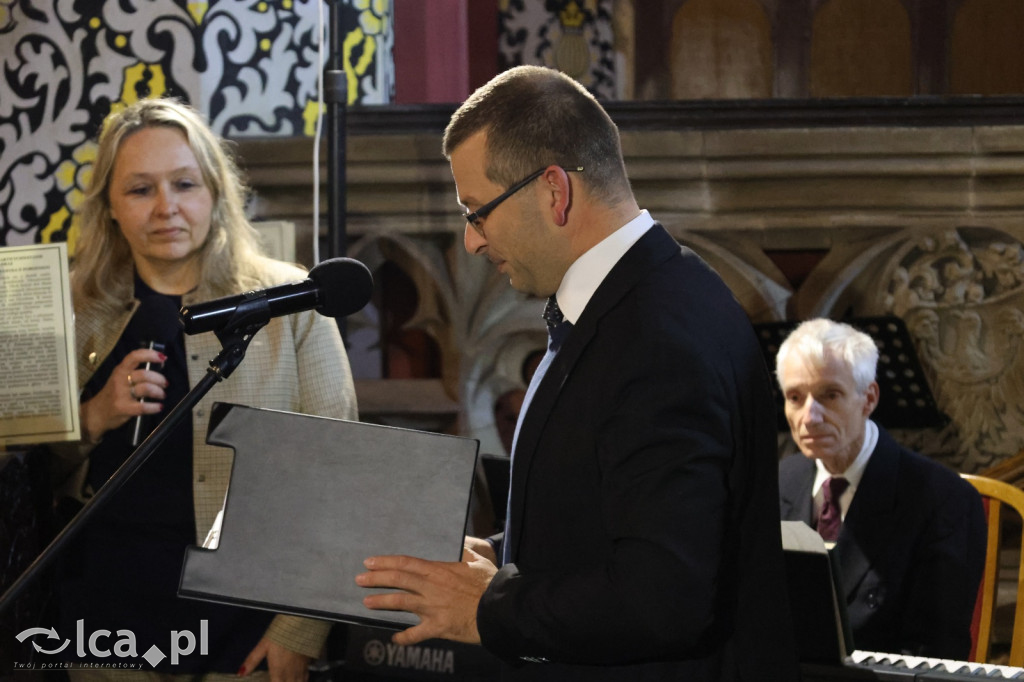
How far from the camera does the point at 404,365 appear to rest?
366 centimetres

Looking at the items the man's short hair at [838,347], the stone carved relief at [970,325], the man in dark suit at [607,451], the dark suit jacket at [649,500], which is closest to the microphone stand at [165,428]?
the man in dark suit at [607,451]

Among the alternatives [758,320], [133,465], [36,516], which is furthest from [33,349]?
[758,320]

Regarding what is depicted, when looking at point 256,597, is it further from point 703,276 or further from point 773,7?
point 773,7

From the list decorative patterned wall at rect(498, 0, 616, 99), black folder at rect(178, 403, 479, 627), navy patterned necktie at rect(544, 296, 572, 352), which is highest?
decorative patterned wall at rect(498, 0, 616, 99)

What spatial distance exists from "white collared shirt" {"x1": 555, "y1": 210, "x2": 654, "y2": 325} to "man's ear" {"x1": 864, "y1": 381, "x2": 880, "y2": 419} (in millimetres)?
1694

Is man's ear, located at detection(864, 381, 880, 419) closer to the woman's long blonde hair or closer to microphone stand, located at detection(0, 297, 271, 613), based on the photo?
the woman's long blonde hair

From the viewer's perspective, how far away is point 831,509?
3.08 m

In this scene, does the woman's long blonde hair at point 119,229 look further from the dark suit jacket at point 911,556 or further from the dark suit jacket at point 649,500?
the dark suit jacket at point 911,556

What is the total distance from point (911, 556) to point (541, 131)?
177 centimetres

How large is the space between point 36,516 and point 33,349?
351 mm

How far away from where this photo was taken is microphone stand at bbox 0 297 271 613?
1.61 meters

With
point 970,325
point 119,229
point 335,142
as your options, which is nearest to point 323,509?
point 119,229

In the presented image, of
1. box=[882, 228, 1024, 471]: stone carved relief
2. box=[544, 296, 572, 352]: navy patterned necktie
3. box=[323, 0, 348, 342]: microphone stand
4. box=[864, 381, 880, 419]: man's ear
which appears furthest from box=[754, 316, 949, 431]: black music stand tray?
box=[544, 296, 572, 352]: navy patterned necktie

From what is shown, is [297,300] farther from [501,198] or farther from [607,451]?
[607,451]
